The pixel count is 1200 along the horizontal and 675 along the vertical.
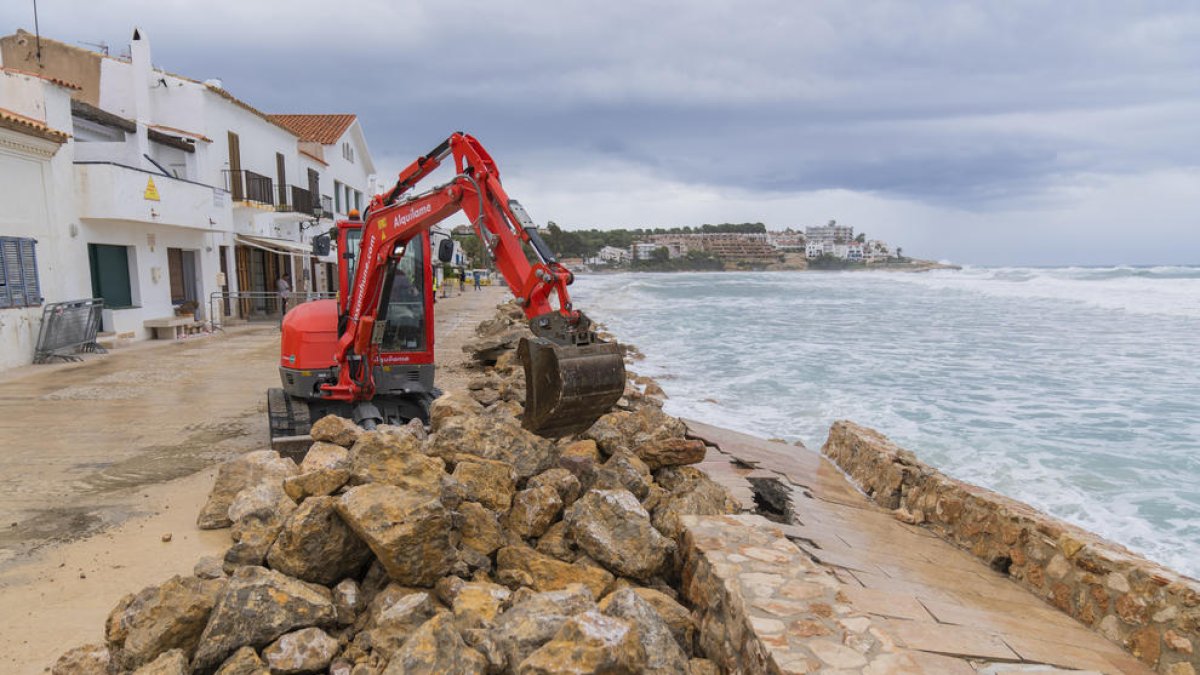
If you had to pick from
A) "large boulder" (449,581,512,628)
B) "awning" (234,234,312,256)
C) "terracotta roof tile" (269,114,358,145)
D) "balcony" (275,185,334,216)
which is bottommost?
"large boulder" (449,581,512,628)

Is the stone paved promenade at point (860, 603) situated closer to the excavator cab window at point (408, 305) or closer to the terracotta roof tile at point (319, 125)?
the excavator cab window at point (408, 305)

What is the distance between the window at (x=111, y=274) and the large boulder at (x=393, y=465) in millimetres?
16521

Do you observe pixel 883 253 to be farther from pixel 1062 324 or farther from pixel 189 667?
pixel 189 667

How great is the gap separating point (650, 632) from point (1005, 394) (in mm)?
12717

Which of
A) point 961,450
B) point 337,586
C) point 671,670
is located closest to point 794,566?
point 671,670

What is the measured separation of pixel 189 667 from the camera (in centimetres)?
314

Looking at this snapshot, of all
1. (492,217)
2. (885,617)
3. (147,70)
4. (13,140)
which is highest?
(147,70)

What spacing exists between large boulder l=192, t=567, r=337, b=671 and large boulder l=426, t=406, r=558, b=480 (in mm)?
1697

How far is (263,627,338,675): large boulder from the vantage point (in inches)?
121

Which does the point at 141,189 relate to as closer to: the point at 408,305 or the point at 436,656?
the point at 408,305

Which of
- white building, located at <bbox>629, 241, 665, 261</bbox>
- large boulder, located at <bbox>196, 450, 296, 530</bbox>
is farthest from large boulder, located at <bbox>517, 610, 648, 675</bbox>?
white building, located at <bbox>629, 241, 665, 261</bbox>

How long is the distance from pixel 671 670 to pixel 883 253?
597ft

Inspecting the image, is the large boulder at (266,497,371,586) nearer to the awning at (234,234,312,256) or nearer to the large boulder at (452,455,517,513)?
the large boulder at (452,455,517,513)

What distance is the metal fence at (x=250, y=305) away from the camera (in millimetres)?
22062
